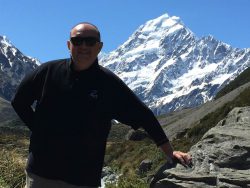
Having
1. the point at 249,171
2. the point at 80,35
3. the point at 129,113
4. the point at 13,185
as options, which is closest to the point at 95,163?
the point at 129,113

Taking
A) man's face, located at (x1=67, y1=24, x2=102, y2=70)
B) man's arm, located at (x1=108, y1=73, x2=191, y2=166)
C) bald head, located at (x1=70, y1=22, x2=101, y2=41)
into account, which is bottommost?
man's arm, located at (x1=108, y1=73, x2=191, y2=166)

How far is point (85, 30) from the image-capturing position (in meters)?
5.70

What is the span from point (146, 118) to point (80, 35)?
1.17 m

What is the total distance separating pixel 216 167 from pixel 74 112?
96.5 inches

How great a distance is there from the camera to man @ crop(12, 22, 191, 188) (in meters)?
5.36

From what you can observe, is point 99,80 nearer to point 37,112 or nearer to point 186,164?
point 37,112

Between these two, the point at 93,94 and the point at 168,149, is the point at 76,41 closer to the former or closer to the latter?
the point at 93,94

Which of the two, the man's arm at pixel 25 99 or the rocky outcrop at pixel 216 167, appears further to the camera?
the rocky outcrop at pixel 216 167

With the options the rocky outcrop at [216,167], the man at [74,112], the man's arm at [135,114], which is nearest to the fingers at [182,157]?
the man's arm at [135,114]

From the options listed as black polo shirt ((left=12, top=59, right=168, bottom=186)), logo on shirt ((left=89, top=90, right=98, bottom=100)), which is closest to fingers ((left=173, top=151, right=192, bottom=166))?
black polo shirt ((left=12, top=59, right=168, bottom=186))

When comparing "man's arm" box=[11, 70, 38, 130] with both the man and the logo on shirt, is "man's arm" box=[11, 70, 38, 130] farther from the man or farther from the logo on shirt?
the logo on shirt

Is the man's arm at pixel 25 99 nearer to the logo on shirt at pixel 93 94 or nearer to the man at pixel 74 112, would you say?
the man at pixel 74 112

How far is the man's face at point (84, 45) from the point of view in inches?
221

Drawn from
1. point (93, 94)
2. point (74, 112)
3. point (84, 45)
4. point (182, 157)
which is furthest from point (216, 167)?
point (84, 45)
